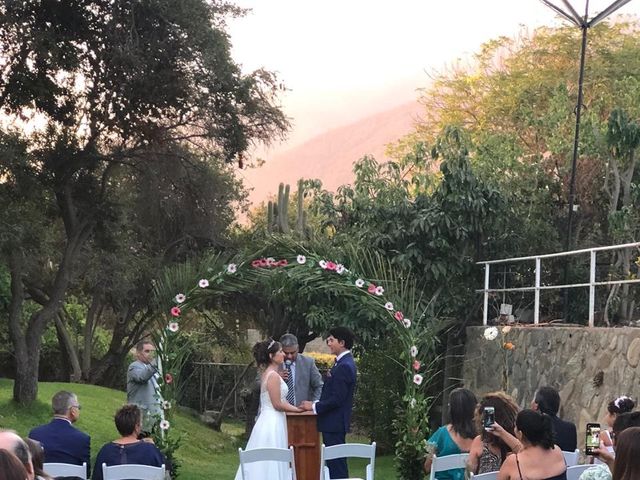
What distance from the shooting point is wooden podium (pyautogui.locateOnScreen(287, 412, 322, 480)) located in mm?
8602

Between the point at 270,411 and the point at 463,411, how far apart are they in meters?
2.93

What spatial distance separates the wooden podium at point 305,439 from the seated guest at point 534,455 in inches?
156

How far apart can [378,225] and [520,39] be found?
16904 millimetres

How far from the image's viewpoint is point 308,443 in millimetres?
8742

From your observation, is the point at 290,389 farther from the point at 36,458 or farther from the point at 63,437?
the point at 36,458

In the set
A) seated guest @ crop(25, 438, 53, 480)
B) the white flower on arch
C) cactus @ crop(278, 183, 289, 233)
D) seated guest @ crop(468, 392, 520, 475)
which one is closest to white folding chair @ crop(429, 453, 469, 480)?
seated guest @ crop(468, 392, 520, 475)

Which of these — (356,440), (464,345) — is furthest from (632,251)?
(356,440)

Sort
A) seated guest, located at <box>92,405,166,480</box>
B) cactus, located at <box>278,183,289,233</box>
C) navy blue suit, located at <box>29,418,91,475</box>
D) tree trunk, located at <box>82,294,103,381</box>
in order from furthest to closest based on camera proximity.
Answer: tree trunk, located at <box>82,294,103,381</box>
cactus, located at <box>278,183,289,233</box>
navy blue suit, located at <box>29,418,91,475</box>
seated guest, located at <box>92,405,166,480</box>

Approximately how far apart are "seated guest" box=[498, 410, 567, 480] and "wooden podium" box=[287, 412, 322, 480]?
13.0 ft

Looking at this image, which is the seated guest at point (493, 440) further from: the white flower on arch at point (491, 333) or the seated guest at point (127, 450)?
the white flower on arch at point (491, 333)

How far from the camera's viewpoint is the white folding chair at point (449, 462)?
19.3 ft

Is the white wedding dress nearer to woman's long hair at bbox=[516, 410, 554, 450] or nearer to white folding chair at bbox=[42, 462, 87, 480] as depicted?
white folding chair at bbox=[42, 462, 87, 480]

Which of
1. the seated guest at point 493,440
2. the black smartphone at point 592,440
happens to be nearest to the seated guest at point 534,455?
the black smartphone at point 592,440

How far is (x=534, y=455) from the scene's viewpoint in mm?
4859
